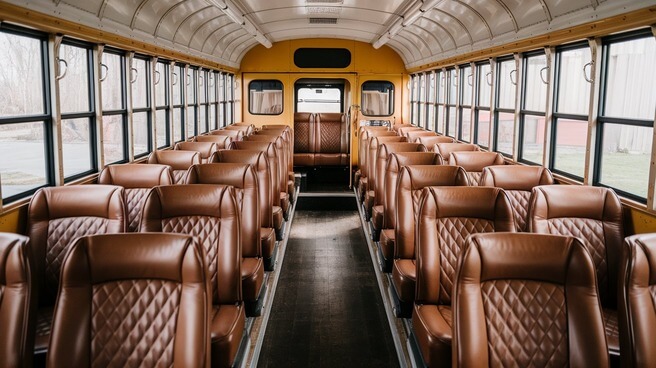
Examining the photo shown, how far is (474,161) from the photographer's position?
5770 millimetres

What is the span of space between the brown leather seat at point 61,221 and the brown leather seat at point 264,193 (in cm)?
126

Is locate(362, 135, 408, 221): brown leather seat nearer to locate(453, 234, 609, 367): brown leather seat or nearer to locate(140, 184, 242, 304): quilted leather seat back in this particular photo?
locate(140, 184, 242, 304): quilted leather seat back

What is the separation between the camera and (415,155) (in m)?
5.51

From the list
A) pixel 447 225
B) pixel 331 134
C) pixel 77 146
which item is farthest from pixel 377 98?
pixel 447 225

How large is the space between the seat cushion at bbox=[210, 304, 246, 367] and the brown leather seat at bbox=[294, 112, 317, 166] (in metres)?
9.71

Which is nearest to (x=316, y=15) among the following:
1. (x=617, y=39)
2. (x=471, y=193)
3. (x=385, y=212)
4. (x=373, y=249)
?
(x=373, y=249)

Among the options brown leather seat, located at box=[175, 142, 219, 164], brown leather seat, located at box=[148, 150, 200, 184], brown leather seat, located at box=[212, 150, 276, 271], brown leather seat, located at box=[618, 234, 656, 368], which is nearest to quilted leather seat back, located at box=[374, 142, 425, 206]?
A: brown leather seat, located at box=[212, 150, 276, 271]

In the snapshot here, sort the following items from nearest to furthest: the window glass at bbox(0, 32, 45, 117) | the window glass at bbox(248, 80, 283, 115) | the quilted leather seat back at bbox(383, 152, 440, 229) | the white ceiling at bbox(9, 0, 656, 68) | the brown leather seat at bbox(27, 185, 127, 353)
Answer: the brown leather seat at bbox(27, 185, 127, 353) → the window glass at bbox(0, 32, 45, 117) → the white ceiling at bbox(9, 0, 656, 68) → the quilted leather seat back at bbox(383, 152, 440, 229) → the window glass at bbox(248, 80, 283, 115)

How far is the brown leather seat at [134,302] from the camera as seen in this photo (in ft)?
7.16

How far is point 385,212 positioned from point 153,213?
253cm

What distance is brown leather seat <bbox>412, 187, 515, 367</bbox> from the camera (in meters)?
3.37

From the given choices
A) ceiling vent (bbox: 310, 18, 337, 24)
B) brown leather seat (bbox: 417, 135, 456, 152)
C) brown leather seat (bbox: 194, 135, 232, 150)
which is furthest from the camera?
ceiling vent (bbox: 310, 18, 337, 24)

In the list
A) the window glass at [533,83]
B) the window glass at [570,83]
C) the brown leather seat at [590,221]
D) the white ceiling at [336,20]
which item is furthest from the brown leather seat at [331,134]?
the brown leather seat at [590,221]

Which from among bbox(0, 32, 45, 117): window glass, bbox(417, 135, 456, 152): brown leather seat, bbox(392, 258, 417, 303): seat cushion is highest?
bbox(0, 32, 45, 117): window glass
